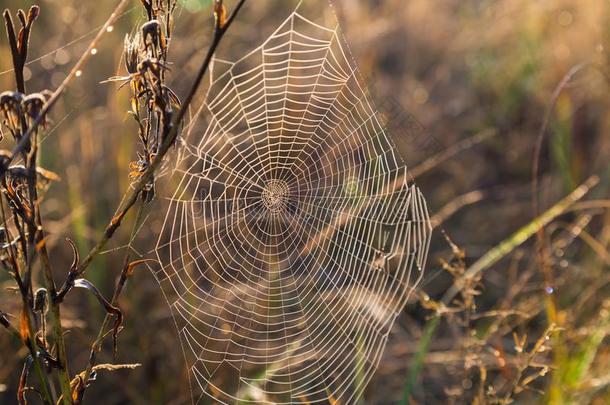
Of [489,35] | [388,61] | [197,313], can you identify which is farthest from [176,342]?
[489,35]

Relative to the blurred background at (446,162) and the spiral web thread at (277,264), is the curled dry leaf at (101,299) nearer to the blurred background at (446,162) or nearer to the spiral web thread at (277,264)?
the blurred background at (446,162)

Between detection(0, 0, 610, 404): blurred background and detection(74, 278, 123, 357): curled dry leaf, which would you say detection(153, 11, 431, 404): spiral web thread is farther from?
detection(74, 278, 123, 357): curled dry leaf

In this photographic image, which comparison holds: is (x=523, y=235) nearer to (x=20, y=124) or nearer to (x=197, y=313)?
(x=197, y=313)

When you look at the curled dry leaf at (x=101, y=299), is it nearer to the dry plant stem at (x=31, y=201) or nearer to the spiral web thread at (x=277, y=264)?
the dry plant stem at (x=31, y=201)

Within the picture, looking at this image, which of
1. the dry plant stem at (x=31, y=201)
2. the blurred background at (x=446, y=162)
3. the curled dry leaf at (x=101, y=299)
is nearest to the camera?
the dry plant stem at (x=31, y=201)

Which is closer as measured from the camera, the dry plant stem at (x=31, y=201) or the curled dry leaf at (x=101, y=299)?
the dry plant stem at (x=31, y=201)

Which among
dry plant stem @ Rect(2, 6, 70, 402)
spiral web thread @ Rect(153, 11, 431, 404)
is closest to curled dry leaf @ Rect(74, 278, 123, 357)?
dry plant stem @ Rect(2, 6, 70, 402)

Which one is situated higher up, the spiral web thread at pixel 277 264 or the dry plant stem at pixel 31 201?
the dry plant stem at pixel 31 201

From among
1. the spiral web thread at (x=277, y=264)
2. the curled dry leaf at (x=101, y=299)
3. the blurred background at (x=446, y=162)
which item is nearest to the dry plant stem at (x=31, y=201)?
the curled dry leaf at (x=101, y=299)

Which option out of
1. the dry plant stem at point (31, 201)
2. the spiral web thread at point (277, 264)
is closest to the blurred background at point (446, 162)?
the spiral web thread at point (277, 264)

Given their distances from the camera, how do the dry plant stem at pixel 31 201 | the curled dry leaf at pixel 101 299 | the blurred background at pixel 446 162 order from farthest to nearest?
the blurred background at pixel 446 162
the curled dry leaf at pixel 101 299
the dry plant stem at pixel 31 201
